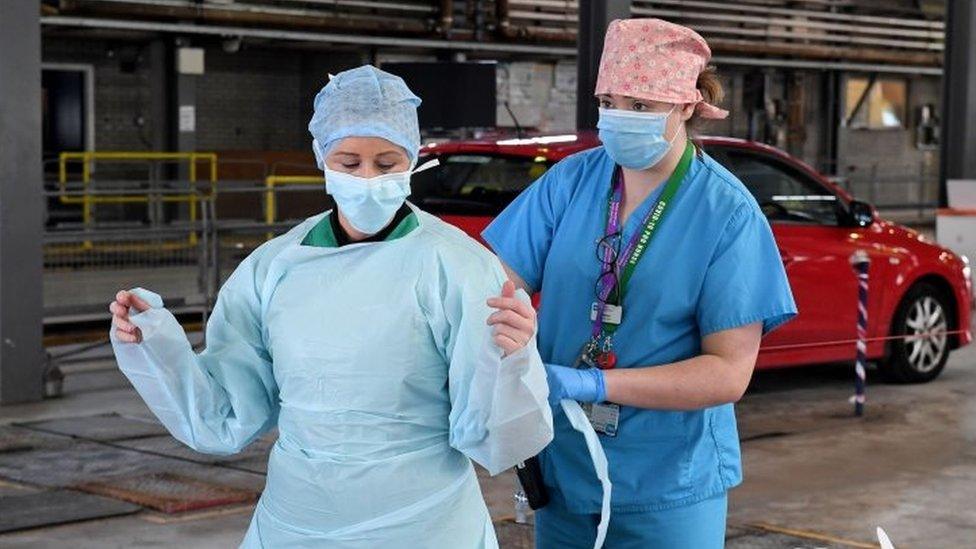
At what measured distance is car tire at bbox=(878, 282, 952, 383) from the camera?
38.5 feet

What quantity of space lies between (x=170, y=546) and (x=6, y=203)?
4110mm

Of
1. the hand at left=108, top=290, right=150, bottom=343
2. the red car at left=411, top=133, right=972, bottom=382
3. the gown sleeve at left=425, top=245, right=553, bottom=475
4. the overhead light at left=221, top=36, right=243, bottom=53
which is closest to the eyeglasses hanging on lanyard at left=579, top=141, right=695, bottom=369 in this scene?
the gown sleeve at left=425, top=245, right=553, bottom=475

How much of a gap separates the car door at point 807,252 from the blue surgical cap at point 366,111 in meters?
7.37

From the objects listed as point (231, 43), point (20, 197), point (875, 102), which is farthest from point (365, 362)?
point (875, 102)

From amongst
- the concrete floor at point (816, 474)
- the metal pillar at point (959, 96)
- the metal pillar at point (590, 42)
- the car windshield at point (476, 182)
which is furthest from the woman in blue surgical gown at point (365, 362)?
the metal pillar at point (959, 96)

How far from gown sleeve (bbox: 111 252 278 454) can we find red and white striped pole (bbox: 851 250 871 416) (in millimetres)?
7660

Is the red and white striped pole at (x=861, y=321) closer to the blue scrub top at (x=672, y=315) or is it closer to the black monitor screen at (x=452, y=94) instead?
the black monitor screen at (x=452, y=94)

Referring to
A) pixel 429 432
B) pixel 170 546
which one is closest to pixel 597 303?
pixel 429 432

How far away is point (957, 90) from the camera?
17031mm

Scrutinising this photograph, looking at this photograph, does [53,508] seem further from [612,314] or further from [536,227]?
[612,314]

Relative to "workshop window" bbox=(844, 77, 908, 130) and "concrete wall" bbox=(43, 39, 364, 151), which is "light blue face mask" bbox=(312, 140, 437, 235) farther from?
"workshop window" bbox=(844, 77, 908, 130)

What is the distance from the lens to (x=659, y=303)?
360 centimetres

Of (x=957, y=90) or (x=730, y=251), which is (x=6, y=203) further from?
(x=957, y=90)

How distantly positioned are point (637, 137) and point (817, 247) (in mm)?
7403
